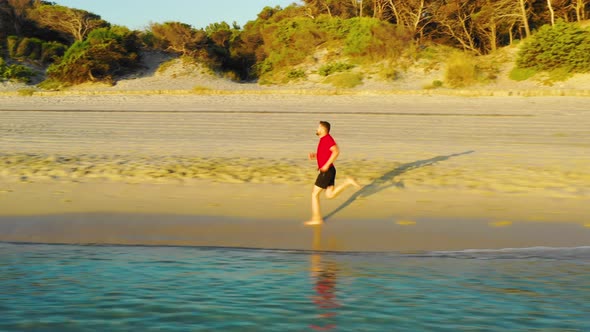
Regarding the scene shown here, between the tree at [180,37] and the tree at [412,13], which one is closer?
the tree at [412,13]

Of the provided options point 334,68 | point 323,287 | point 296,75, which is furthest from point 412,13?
point 323,287

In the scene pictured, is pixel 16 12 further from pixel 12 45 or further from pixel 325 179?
pixel 325 179

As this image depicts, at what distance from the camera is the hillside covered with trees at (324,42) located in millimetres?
37062

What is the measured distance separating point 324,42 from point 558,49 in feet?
46.2

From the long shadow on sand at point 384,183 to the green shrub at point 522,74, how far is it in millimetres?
18662

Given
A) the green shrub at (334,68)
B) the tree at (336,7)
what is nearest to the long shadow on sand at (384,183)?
the green shrub at (334,68)

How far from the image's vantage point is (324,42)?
41875 mm

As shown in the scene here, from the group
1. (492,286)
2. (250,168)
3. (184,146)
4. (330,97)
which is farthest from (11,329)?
(330,97)

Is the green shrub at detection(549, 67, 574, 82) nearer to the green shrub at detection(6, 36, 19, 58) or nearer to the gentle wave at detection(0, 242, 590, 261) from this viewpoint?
the gentle wave at detection(0, 242, 590, 261)

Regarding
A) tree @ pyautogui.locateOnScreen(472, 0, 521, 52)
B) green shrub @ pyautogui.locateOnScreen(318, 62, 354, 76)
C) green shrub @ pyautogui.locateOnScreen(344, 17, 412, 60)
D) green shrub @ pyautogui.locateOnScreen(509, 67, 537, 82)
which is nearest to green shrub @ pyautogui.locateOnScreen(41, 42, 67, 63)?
green shrub @ pyautogui.locateOnScreen(318, 62, 354, 76)

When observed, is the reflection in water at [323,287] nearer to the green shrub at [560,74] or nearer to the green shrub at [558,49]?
the green shrub at [560,74]

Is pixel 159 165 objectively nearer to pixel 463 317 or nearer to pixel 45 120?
pixel 463 317

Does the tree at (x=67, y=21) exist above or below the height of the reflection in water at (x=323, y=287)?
above

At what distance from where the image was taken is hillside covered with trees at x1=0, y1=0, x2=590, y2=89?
37.1 meters
